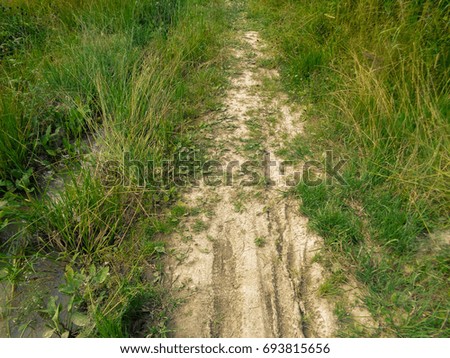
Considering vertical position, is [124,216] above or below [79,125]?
below

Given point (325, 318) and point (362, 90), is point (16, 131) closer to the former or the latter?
point (325, 318)

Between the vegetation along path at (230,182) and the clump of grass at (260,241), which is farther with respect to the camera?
the clump of grass at (260,241)

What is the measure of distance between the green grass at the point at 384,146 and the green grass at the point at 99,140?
113cm

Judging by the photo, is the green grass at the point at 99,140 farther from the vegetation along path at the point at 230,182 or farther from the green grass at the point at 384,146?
the green grass at the point at 384,146

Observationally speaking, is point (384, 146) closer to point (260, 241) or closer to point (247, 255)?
point (260, 241)

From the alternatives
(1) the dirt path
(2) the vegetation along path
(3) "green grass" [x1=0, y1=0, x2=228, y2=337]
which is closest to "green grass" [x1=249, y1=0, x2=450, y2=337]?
(2) the vegetation along path

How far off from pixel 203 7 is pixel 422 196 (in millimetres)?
4499

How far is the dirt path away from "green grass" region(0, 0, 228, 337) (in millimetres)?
182

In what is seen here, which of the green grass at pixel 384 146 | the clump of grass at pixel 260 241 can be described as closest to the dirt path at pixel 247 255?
the clump of grass at pixel 260 241

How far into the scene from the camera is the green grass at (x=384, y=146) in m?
2.10

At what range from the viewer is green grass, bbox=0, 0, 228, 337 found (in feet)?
6.95

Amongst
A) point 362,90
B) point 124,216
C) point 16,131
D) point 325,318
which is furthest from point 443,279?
point 16,131

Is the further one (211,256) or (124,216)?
(124,216)

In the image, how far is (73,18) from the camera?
4.50m
